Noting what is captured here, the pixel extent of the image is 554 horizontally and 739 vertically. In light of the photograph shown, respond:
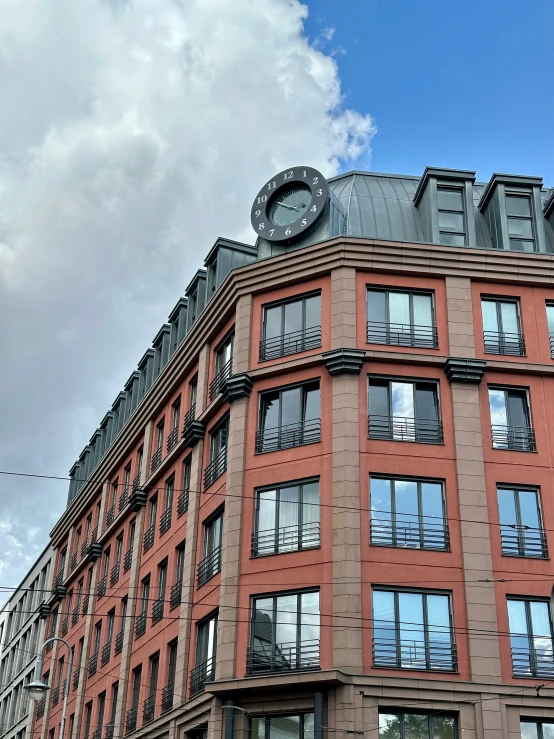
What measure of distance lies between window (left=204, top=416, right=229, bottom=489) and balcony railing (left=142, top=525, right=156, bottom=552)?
810 centimetres

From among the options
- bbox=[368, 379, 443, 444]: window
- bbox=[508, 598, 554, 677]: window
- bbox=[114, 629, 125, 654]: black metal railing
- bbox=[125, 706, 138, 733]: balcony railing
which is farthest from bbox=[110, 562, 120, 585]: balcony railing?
bbox=[508, 598, 554, 677]: window

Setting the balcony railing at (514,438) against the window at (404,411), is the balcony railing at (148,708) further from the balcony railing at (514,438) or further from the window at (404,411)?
the balcony railing at (514,438)

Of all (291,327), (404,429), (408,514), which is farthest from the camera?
(291,327)

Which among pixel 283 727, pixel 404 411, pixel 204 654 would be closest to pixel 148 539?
pixel 204 654

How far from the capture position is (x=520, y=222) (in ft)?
139

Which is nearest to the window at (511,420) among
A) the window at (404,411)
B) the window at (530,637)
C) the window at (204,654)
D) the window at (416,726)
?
the window at (404,411)

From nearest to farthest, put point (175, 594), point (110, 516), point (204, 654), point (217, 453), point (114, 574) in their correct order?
1. point (204, 654)
2. point (217, 453)
3. point (175, 594)
4. point (114, 574)
5. point (110, 516)

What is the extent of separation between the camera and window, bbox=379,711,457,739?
107 feet

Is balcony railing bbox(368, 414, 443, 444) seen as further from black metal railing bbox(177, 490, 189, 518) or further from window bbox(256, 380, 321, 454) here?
black metal railing bbox(177, 490, 189, 518)

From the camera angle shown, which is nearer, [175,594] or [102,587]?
[175,594]

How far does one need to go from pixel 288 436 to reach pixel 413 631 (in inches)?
336

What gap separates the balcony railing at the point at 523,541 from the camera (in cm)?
3591

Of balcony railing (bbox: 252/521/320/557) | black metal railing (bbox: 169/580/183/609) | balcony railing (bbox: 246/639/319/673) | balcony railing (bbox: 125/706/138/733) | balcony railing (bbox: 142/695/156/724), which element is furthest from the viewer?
balcony railing (bbox: 125/706/138/733)

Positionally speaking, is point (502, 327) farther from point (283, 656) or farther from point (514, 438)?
point (283, 656)
